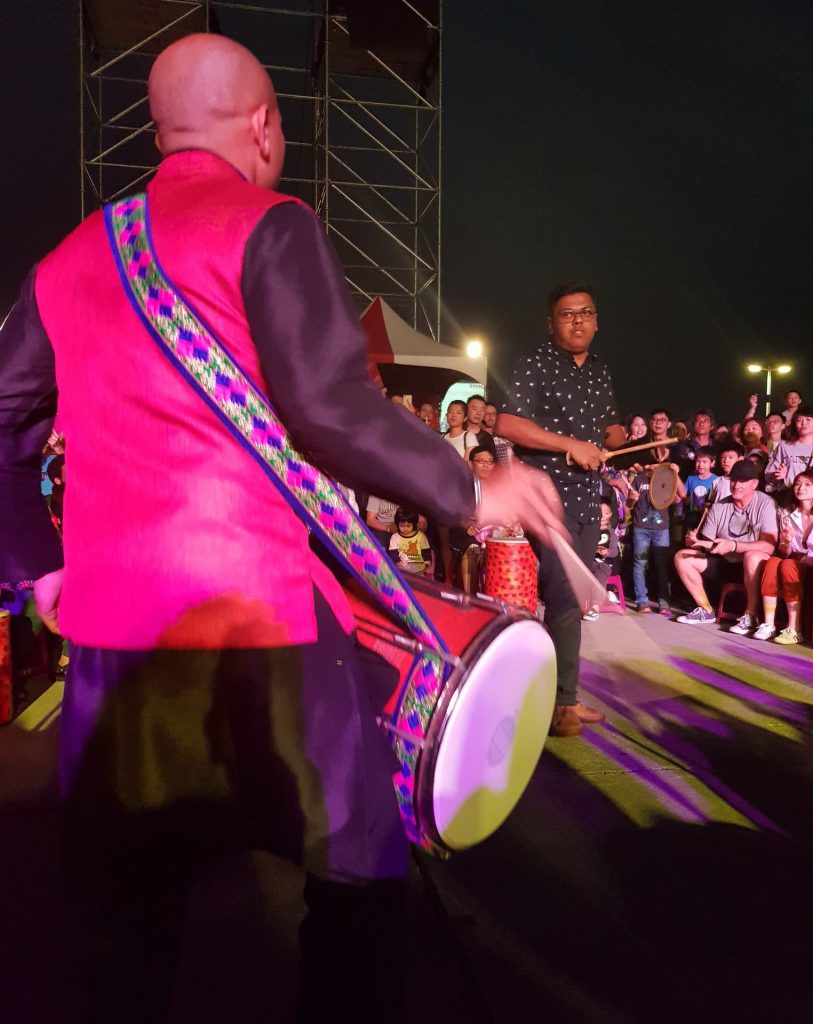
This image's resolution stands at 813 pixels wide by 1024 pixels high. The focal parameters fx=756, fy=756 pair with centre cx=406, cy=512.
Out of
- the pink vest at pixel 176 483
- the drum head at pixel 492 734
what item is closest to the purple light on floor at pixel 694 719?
the drum head at pixel 492 734

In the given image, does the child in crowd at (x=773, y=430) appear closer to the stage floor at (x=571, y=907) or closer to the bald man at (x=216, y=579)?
the stage floor at (x=571, y=907)

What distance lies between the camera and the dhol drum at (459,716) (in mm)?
1158

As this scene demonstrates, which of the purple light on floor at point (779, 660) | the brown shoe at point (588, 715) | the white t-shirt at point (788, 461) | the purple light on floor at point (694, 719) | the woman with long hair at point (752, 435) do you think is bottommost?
the purple light on floor at point (694, 719)

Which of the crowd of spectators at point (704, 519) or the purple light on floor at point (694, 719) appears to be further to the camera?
the crowd of spectators at point (704, 519)

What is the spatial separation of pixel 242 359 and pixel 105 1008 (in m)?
0.92

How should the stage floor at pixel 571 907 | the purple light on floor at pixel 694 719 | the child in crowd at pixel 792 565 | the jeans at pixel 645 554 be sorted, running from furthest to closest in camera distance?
the jeans at pixel 645 554 < the child in crowd at pixel 792 565 < the purple light on floor at pixel 694 719 < the stage floor at pixel 571 907

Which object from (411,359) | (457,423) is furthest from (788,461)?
(411,359)

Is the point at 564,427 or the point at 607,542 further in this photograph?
the point at 607,542

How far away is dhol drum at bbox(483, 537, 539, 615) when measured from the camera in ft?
18.7

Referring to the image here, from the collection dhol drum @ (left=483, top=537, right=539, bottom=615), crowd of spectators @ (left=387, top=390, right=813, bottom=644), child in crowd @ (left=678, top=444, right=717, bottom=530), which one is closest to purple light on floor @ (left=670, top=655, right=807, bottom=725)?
crowd of spectators @ (left=387, top=390, right=813, bottom=644)

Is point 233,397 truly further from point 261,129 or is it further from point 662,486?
point 662,486

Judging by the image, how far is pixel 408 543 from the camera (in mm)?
7652

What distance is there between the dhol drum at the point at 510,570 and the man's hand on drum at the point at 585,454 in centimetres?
247

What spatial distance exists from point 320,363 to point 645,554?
25.0 ft
